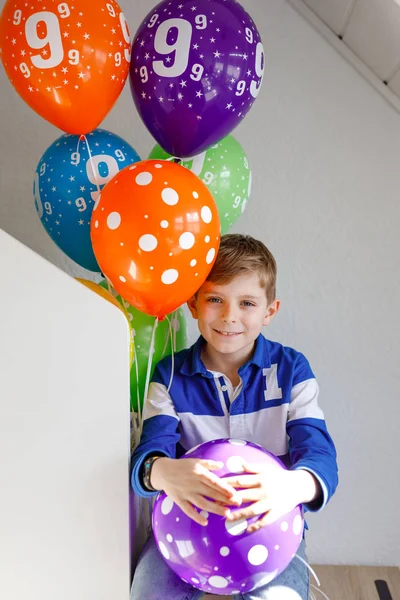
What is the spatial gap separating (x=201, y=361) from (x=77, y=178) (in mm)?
431

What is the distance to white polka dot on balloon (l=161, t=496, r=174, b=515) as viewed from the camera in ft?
3.60

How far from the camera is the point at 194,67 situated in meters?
1.14

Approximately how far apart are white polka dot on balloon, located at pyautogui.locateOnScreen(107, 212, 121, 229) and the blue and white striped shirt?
374 millimetres

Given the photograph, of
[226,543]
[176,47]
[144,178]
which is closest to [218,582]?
[226,543]

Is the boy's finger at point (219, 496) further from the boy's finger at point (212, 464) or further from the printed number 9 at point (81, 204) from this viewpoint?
the printed number 9 at point (81, 204)

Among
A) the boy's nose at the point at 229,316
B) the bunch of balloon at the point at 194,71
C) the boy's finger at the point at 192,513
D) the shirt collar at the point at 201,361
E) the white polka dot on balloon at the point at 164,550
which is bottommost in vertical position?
the white polka dot on balloon at the point at 164,550

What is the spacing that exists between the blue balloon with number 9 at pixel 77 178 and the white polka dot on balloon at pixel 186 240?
0.25 metres

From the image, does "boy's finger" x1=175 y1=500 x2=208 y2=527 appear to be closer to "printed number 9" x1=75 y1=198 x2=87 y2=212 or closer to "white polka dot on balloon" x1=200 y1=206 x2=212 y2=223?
"white polka dot on balloon" x1=200 y1=206 x2=212 y2=223

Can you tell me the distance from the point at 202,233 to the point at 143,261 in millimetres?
110

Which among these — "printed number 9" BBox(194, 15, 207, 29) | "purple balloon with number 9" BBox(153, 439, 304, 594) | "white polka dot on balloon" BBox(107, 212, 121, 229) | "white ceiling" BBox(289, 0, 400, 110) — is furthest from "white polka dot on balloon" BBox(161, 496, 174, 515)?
"white ceiling" BBox(289, 0, 400, 110)

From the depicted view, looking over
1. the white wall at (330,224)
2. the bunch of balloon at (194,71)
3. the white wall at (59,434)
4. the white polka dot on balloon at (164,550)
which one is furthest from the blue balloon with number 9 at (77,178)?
the white polka dot on balloon at (164,550)

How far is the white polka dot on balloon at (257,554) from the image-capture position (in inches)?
40.6

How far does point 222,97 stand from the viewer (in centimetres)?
116

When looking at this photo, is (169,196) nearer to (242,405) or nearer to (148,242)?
(148,242)
